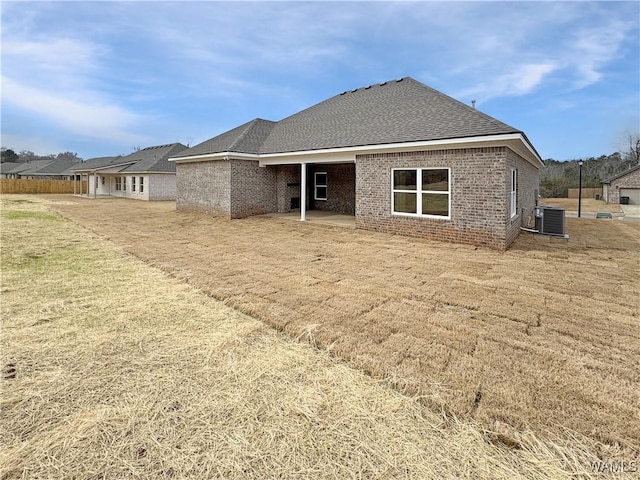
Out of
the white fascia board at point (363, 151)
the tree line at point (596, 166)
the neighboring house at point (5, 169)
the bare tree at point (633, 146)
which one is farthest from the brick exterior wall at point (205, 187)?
the neighboring house at point (5, 169)

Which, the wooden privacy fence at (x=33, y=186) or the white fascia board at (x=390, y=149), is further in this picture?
the wooden privacy fence at (x=33, y=186)

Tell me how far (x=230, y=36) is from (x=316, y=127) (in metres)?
5.52

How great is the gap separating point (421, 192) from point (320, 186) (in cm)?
873

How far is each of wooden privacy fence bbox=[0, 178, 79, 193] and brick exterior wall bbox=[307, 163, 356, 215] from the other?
38.1 meters

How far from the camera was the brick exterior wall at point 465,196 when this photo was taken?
893cm

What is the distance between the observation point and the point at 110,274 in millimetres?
6379

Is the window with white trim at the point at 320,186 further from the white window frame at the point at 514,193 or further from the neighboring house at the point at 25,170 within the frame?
the neighboring house at the point at 25,170

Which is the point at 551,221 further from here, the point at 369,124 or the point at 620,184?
the point at 620,184

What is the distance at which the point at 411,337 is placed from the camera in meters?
3.78

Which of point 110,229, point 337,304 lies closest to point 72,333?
point 337,304

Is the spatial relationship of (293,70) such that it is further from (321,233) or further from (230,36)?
(321,233)

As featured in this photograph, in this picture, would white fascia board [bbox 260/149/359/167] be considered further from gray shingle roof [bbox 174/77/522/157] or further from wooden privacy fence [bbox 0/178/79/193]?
wooden privacy fence [bbox 0/178/79/193]

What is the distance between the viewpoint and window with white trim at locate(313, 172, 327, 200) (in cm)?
1805

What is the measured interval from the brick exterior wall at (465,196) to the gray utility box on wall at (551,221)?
976mm
